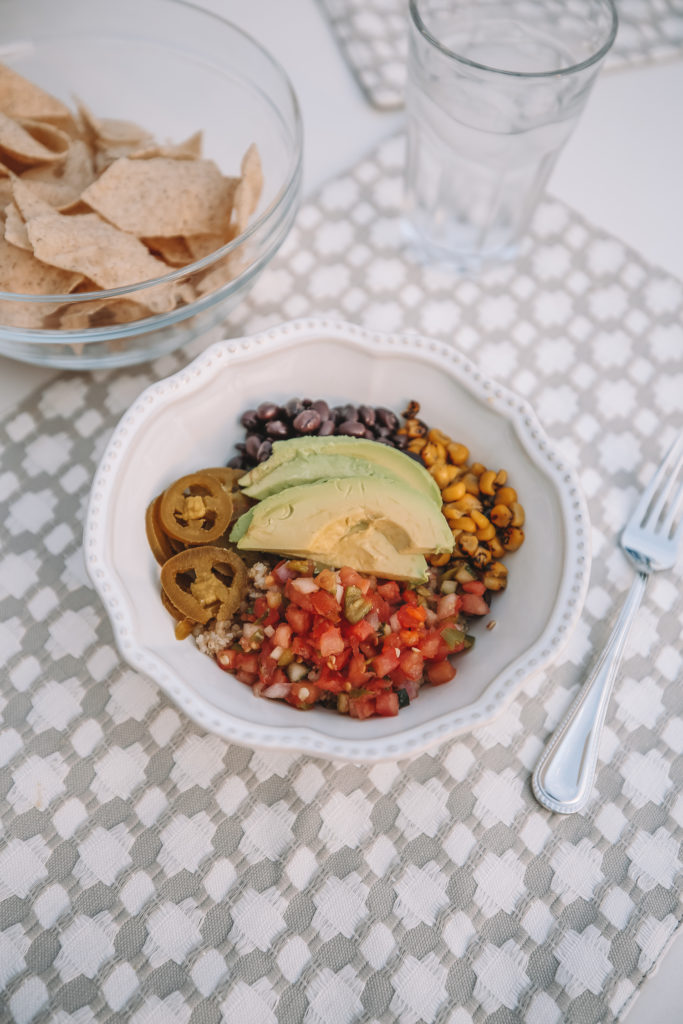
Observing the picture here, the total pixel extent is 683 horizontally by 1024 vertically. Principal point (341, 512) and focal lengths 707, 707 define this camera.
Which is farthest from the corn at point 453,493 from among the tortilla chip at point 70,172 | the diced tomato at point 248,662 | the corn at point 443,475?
the tortilla chip at point 70,172

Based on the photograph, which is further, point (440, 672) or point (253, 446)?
point (253, 446)

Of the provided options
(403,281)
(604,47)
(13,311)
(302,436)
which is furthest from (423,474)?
(604,47)

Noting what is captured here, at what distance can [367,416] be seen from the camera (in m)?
1.66

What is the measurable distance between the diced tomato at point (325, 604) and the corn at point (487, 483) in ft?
1.54

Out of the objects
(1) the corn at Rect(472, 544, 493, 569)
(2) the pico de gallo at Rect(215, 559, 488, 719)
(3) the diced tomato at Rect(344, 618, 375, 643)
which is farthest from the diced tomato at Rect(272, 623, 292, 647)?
(1) the corn at Rect(472, 544, 493, 569)

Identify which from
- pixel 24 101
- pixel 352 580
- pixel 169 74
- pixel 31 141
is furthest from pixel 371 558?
pixel 169 74

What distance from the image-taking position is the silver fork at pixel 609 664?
1.50 metres

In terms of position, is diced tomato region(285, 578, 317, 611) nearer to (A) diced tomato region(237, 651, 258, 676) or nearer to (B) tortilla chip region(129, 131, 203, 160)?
(A) diced tomato region(237, 651, 258, 676)

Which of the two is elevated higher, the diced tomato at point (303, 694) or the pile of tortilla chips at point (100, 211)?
the pile of tortilla chips at point (100, 211)

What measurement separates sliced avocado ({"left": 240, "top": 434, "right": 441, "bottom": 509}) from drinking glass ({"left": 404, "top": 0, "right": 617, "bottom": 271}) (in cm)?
92

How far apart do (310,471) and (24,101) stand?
1338 mm

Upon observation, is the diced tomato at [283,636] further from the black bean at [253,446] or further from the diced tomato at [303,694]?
the black bean at [253,446]

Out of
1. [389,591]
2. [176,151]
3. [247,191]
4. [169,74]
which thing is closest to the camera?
[389,591]

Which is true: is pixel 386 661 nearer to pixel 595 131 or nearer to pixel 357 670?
pixel 357 670
